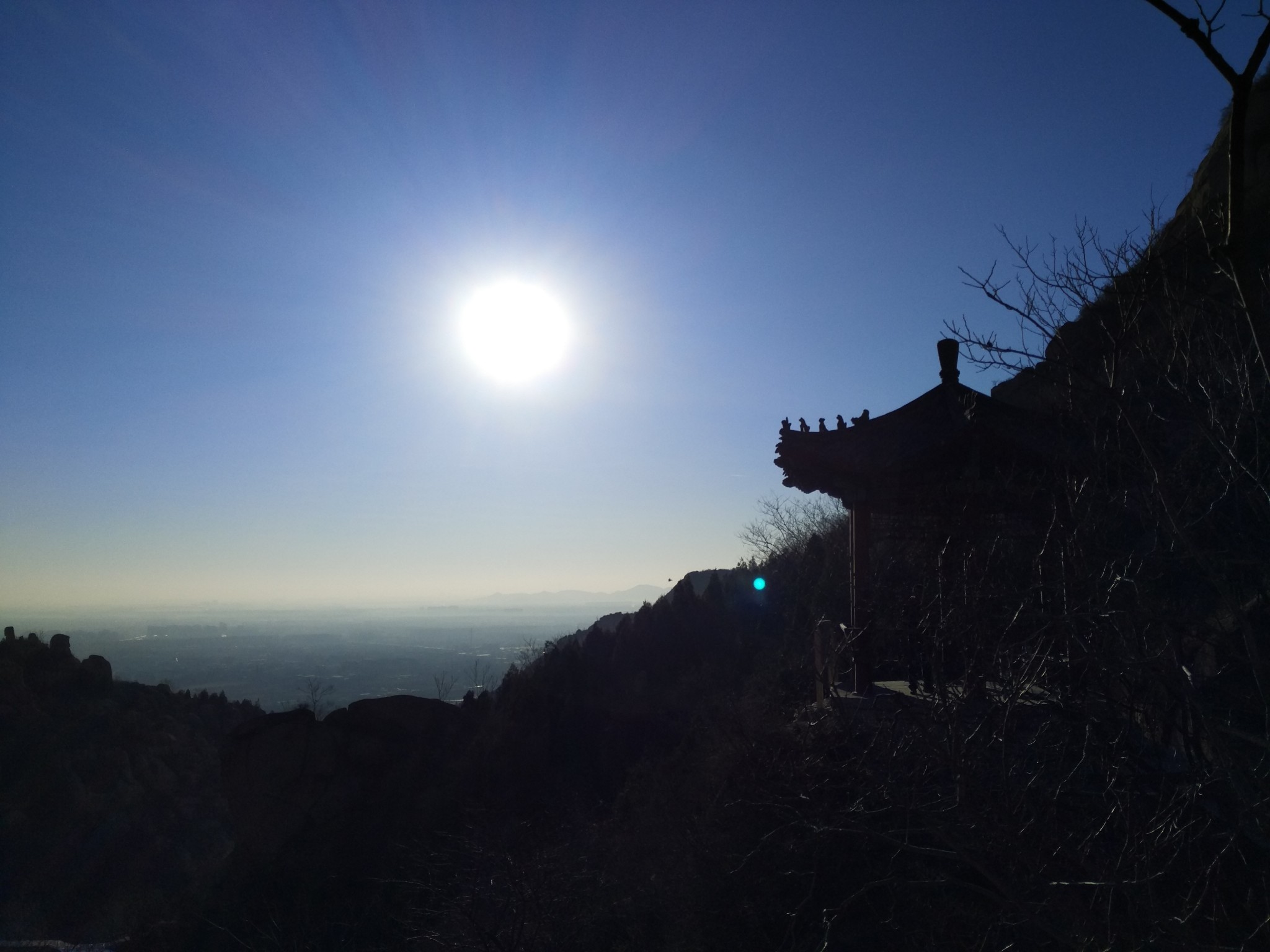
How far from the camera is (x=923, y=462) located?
9656 mm

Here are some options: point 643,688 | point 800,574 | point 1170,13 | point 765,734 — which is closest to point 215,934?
point 643,688

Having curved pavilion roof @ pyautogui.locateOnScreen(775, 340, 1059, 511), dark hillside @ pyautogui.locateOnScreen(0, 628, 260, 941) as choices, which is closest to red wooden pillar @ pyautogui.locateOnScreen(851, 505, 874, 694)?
curved pavilion roof @ pyautogui.locateOnScreen(775, 340, 1059, 511)

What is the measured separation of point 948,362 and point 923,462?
1486 mm

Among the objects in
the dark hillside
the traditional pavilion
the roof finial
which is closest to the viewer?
the traditional pavilion

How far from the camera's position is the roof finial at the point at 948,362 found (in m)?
10.2

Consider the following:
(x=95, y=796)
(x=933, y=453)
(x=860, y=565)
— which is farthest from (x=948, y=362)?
(x=95, y=796)

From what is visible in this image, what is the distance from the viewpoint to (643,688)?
25703 mm

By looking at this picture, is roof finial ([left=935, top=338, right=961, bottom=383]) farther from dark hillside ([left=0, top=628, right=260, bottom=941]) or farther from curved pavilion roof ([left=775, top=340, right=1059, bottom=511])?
dark hillside ([left=0, top=628, right=260, bottom=941])

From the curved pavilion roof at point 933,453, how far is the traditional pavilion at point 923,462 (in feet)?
0.04

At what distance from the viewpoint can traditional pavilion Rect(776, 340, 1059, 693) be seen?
9.15 meters

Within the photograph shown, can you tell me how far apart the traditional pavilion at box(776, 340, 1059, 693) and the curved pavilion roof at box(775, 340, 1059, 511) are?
0.01 m

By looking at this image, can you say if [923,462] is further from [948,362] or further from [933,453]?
[948,362]

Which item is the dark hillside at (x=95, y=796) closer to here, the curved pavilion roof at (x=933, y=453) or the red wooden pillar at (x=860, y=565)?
the red wooden pillar at (x=860, y=565)

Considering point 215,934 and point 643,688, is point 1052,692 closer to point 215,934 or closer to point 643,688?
point 643,688
